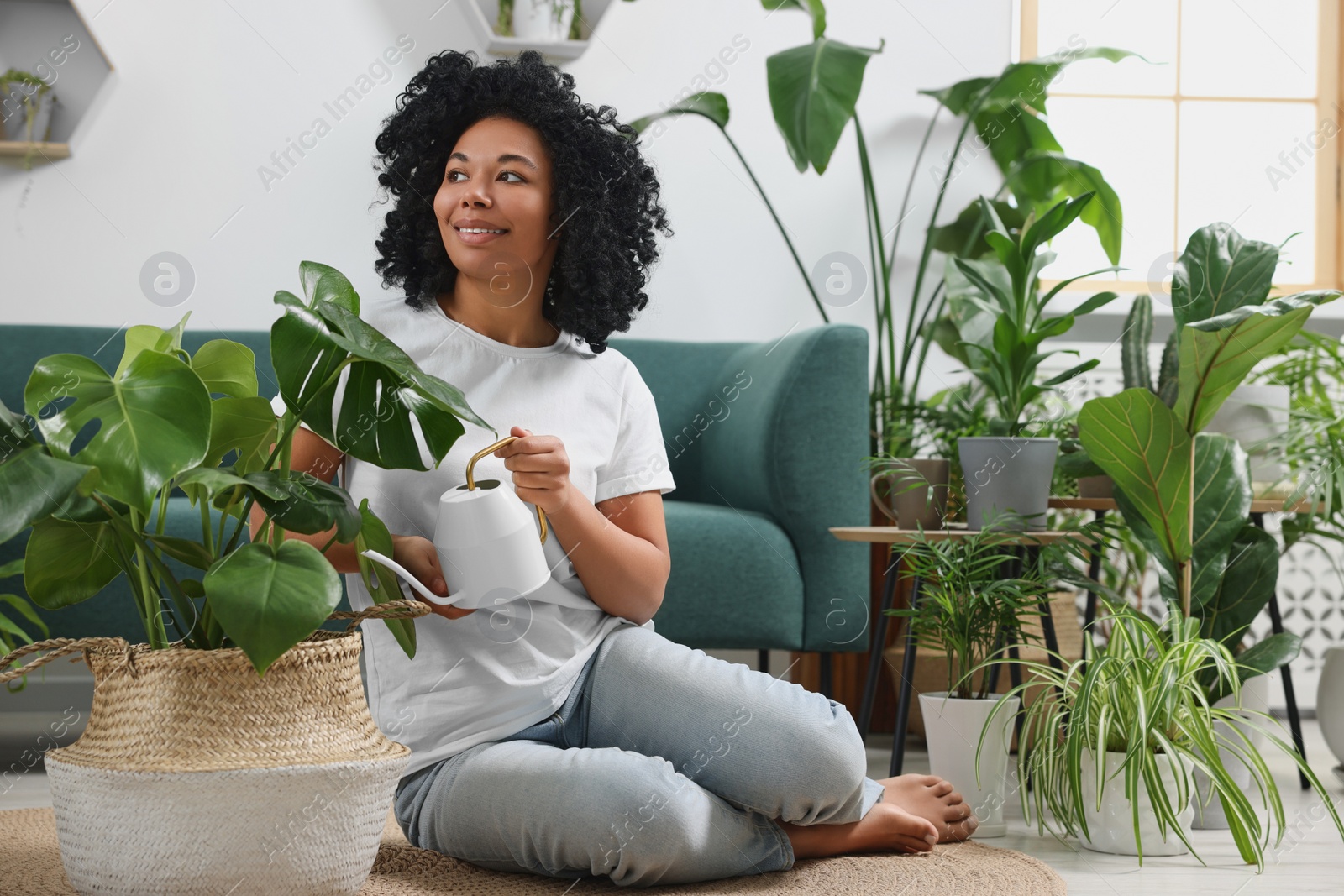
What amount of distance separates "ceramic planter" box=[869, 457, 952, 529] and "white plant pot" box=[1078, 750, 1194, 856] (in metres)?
0.42

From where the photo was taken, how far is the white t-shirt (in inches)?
41.4

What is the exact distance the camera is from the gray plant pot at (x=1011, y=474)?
1.47 m

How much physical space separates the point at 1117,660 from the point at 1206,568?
0.96 ft

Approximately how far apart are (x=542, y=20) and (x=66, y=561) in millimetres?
1851

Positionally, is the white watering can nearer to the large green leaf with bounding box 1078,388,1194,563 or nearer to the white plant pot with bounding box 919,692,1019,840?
the white plant pot with bounding box 919,692,1019,840

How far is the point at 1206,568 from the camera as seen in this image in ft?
4.75

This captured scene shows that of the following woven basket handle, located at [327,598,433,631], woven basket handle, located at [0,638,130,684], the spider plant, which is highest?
woven basket handle, located at [327,598,433,631]

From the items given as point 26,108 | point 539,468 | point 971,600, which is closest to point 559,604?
point 539,468

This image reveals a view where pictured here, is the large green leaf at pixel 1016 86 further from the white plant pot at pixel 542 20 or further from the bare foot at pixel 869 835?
the bare foot at pixel 869 835

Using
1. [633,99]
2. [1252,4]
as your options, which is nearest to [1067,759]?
[633,99]

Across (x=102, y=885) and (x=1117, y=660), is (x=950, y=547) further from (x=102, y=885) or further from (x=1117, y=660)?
(x=102, y=885)

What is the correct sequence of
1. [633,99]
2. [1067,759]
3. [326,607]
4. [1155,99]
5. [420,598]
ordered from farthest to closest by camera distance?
1. [1155,99]
2. [633,99]
3. [1067,759]
4. [420,598]
5. [326,607]

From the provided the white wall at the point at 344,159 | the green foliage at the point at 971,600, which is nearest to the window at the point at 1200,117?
the white wall at the point at 344,159

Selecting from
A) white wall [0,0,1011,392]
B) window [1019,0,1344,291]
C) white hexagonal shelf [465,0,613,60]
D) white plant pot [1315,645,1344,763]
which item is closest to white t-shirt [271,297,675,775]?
white plant pot [1315,645,1344,763]
